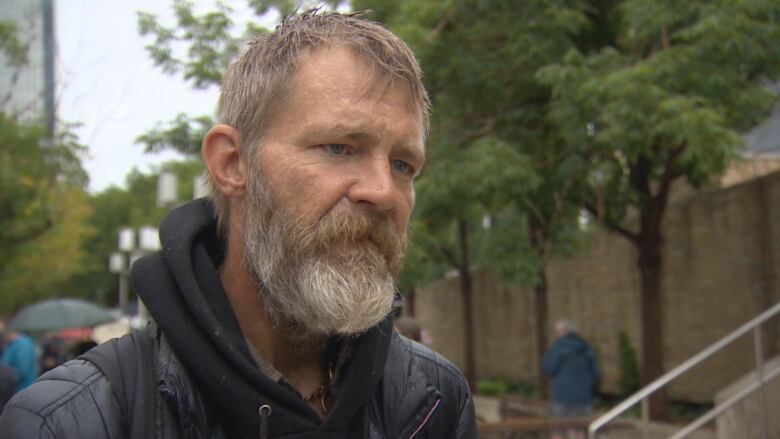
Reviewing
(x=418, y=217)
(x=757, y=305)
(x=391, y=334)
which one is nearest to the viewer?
(x=391, y=334)

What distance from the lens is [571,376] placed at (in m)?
10.8

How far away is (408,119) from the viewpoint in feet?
5.47

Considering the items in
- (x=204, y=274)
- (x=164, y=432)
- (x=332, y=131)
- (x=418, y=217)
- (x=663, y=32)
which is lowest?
(x=164, y=432)

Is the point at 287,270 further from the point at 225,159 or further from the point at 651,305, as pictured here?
the point at 651,305

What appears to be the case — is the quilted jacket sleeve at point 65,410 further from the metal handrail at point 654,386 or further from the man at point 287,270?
the metal handrail at point 654,386

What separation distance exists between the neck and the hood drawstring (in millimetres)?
188

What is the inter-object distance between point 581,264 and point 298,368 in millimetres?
16885

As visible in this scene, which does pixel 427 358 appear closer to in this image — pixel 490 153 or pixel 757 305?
pixel 490 153

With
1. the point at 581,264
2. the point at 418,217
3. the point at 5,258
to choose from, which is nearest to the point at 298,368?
the point at 418,217

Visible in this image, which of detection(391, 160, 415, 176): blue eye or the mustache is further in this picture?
detection(391, 160, 415, 176): blue eye

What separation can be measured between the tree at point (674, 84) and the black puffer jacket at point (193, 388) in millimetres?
6580

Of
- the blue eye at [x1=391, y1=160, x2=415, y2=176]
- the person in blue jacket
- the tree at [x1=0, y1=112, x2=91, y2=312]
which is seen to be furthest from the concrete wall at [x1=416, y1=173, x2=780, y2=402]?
the blue eye at [x1=391, y1=160, x2=415, y2=176]

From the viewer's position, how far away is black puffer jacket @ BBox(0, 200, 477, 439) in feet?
4.55

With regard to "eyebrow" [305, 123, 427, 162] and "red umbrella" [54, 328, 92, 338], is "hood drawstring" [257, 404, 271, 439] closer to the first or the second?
"eyebrow" [305, 123, 427, 162]
